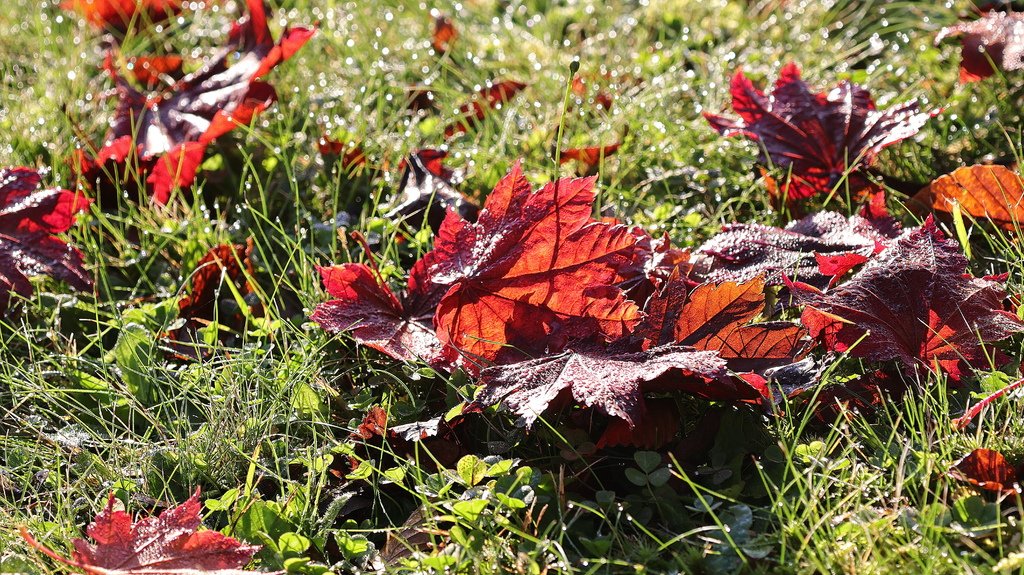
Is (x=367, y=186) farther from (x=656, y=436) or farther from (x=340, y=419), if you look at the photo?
(x=656, y=436)

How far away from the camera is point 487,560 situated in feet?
4.02

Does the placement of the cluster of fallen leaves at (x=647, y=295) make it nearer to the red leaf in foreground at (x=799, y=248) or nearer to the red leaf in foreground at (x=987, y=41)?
the red leaf in foreground at (x=799, y=248)

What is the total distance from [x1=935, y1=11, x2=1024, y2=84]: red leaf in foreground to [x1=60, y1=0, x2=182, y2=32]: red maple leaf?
89.6 inches

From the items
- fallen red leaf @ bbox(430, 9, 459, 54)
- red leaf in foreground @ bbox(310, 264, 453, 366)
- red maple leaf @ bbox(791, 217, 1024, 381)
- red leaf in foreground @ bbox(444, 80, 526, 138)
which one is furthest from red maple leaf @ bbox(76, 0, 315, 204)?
red maple leaf @ bbox(791, 217, 1024, 381)

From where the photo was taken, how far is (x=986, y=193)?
5.47 feet

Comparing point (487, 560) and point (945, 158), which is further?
point (945, 158)

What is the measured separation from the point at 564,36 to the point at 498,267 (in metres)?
1.71

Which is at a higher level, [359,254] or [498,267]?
[498,267]

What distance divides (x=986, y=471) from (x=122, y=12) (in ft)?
9.06

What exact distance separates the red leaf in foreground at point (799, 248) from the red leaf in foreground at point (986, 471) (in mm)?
371

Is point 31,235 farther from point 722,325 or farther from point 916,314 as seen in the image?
point 916,314

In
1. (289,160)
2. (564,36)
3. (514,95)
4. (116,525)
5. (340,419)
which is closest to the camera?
(116,525)

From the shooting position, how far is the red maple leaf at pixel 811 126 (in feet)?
6.13

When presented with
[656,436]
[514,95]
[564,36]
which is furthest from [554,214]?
[564,36]
